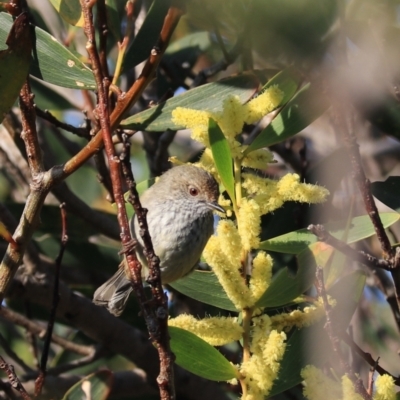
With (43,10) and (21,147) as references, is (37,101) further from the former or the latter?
(43,10)

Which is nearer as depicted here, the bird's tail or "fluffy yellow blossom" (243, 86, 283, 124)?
"fluffy yellow blossom" (243, 86, 283, 124)

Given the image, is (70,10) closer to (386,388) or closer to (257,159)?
(257,159)

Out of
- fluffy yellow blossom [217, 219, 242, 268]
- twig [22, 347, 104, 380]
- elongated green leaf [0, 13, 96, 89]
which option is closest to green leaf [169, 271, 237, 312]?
fluffy yellow blossom [217, 219, 242, 268]

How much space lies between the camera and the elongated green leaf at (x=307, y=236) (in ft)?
7.64

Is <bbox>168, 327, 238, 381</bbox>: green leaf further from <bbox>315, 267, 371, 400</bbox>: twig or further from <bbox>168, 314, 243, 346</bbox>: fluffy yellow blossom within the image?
<bbox>315, 267, 371, 400</bbox>: twig

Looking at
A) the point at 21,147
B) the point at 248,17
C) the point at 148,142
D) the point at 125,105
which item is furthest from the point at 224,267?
the point at 148,142

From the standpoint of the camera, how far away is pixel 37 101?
14.4 ft

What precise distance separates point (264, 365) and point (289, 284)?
0.28 m

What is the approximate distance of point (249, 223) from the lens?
6.82 ft

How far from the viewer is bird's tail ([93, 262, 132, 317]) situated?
3.47 meters

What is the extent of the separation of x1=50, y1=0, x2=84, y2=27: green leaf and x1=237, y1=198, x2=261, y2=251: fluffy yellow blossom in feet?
4.16

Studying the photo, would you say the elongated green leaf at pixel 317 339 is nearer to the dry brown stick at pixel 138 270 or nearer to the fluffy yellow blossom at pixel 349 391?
the fluffy yellow blossom at pixel 349 391

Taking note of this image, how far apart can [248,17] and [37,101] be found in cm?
353

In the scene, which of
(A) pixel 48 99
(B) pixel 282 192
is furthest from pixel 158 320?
(A) pixel 48 99
